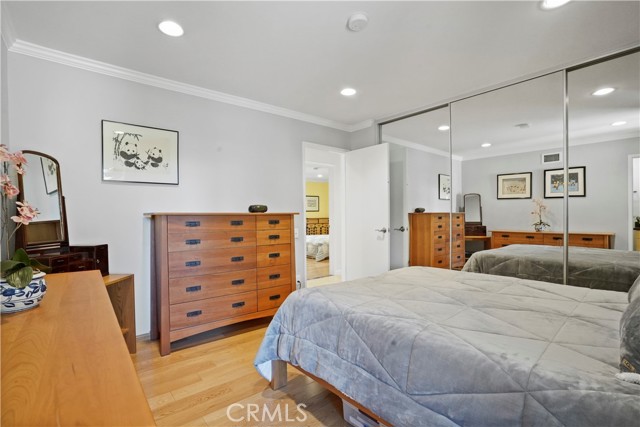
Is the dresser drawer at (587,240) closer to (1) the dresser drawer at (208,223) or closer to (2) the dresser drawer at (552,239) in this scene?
(2) the dresser drawer at (552,239)

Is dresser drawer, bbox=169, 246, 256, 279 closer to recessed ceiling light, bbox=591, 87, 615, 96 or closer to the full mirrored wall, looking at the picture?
the full mirrored wall

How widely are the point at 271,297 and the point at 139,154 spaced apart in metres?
1.85

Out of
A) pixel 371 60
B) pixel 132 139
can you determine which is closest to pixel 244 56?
pixel 371 60

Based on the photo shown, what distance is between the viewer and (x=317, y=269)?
19.9 feet

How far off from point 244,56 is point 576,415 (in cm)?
276

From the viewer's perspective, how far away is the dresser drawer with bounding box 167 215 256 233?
2502 mm

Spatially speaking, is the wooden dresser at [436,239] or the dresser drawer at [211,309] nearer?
the dresser drawer at [211,309]

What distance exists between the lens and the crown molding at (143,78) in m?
2.26

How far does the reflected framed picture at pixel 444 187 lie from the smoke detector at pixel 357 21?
6.47 feet

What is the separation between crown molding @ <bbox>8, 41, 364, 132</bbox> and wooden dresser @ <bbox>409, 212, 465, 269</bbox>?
1.90 metres

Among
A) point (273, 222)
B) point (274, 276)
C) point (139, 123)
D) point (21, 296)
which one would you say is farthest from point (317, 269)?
point (21, 296)

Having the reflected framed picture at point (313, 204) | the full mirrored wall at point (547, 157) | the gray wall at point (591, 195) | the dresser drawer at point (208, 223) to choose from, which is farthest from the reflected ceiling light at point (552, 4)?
the reflected framed picture at point (313, 204)

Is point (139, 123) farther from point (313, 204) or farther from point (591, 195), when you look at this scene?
point (313, 204)

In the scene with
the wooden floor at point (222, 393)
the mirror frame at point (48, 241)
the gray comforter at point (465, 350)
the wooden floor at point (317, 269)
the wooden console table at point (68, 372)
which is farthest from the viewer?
the wooden floor at point (317, 269)
